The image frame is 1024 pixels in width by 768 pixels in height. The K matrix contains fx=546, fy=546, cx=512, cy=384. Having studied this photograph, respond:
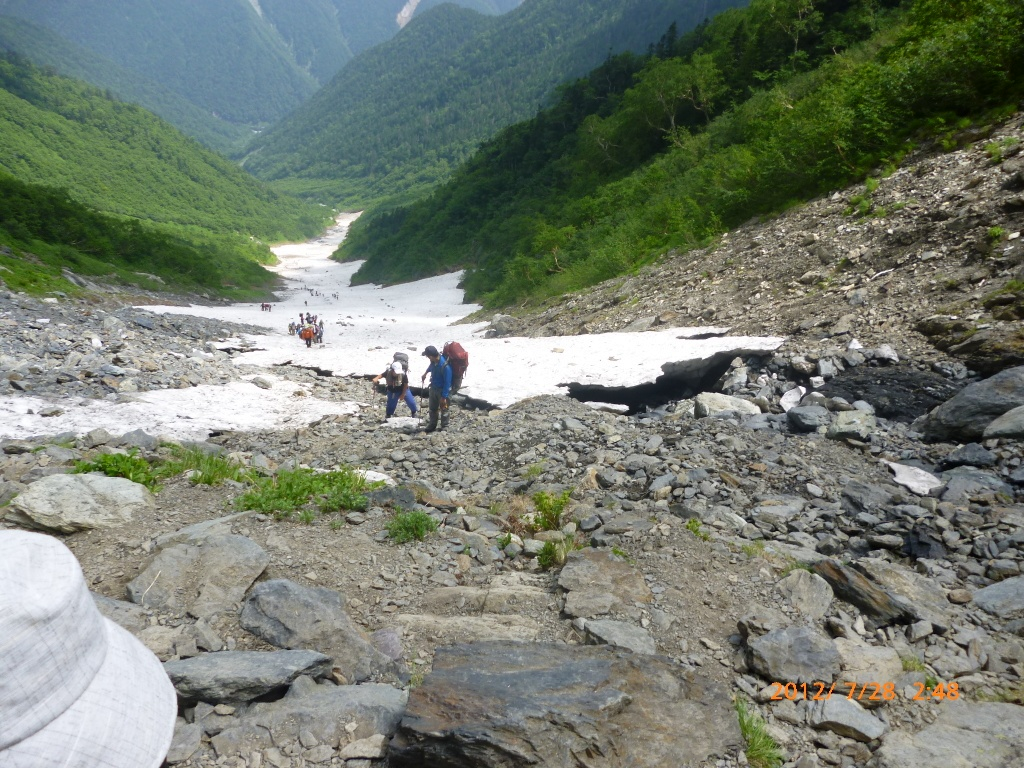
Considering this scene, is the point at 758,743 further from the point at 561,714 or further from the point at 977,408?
the point at 977,408

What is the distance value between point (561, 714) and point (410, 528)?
244 cm

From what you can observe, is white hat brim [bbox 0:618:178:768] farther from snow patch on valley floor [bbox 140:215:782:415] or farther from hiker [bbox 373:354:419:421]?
snow patch on valley floor [bbox 140:215:782:415]

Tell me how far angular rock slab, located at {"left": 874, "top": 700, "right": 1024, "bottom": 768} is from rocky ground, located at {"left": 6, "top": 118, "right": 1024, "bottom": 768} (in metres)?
0.01

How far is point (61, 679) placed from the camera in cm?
137

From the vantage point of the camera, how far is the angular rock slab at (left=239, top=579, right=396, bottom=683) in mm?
3008

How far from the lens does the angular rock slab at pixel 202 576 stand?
130 inches

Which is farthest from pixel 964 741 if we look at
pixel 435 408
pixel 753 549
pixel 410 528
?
pixel 435 408

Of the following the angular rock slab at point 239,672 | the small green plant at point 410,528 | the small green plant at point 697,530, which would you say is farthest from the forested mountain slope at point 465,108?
the angular rock slab at point 239,672

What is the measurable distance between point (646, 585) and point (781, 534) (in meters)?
1.56

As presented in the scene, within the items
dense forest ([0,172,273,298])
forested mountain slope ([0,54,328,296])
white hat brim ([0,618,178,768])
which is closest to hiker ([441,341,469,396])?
white hat brim ([0,618,178,768])

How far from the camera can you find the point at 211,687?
2.53 metres

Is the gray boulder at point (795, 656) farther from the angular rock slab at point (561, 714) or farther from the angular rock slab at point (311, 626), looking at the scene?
the angular rock slab at point (311, 626)

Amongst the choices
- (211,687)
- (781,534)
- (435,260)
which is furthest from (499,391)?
(435,260)
